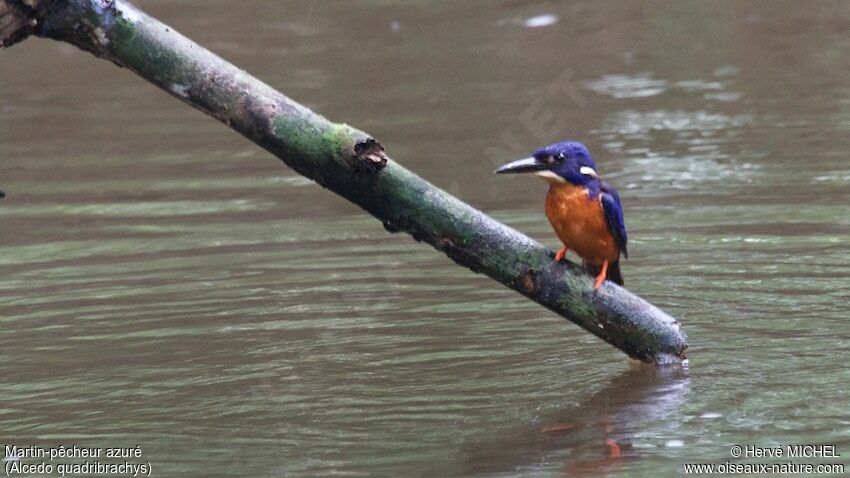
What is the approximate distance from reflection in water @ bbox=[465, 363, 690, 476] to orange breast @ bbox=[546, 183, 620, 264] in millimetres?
510

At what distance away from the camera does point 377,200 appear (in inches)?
198

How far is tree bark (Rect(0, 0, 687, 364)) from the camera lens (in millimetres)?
4906

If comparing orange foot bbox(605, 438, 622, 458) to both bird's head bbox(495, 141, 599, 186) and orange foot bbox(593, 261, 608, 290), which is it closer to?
orange foot bbox(593, 261, 608, 290)

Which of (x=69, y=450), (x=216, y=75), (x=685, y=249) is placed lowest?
(x=69, y=450)

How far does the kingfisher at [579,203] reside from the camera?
5336 millimetres

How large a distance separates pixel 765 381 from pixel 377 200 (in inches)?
64.8

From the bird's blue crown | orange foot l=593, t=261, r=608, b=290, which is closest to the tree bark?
orange foot l=593, t=261, r=608, b=290

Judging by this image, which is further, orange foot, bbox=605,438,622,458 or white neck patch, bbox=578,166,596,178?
white neck patch, bbox=578,166,596,178

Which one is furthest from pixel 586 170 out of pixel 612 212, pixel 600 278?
pixel 600 278

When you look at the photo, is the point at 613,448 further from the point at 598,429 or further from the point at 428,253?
the point at 428,253

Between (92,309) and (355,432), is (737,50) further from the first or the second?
(355,432)

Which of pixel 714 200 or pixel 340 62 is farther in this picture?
pixel 340 62

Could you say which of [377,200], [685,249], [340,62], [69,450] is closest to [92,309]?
[69,450]

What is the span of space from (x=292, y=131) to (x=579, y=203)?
1.16 meters
